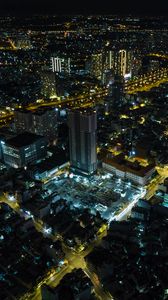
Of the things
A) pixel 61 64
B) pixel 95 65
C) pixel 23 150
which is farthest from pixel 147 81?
pixel 23 150

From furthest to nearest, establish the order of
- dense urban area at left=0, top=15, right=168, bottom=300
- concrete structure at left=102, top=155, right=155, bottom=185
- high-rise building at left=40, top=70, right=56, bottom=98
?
high-rise building at left=40, top=70, right=56, bottom=98 → concrete structure at left=102, top=155, right=155, bottom=185 → dense urban area at left=0, top=15, right=168, bottom=300

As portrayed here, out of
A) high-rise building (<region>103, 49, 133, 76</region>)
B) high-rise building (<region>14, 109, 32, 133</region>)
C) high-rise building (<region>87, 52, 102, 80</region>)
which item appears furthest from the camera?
high-rise building (<region>87, 52, 102, 80</region>)

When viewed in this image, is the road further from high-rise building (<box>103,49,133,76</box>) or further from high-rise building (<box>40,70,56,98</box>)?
high-rise building (<box>40,70,56,98</box>)

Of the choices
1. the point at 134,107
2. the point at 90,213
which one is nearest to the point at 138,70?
the point at 134,107

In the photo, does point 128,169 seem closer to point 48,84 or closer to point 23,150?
point 23,150

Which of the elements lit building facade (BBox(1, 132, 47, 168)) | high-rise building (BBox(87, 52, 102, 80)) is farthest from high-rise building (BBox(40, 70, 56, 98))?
lit building facade (BBox(1, 132, 47, 168))

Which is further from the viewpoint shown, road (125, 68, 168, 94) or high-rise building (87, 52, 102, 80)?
high-rise building (87, 52, 102, 80)

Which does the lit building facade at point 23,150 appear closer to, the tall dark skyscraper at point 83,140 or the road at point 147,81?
the tall dark skyscraper at point 83,140

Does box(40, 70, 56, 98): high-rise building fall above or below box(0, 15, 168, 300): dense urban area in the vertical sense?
above
